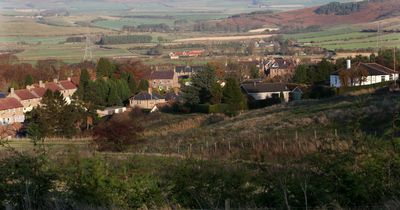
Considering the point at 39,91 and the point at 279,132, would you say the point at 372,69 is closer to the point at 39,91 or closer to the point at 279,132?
the point at 279,132

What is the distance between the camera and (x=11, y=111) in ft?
114

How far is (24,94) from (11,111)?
240 cm

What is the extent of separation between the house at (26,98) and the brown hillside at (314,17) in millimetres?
77570

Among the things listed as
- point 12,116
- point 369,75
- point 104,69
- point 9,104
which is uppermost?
point 369,75

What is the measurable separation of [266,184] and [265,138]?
8809 mm

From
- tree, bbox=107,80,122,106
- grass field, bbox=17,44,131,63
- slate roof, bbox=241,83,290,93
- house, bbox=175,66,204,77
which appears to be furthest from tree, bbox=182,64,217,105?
grass field, bbox=17,44,131,63

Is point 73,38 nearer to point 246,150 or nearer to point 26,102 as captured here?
point 26,102

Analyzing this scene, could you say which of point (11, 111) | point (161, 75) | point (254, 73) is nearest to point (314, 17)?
point (254, 73)

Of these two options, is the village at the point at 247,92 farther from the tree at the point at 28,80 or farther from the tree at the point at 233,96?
the tree at the point at 233,96

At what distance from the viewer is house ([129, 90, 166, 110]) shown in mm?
37341

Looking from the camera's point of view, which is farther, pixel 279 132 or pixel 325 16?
pixel 325 16

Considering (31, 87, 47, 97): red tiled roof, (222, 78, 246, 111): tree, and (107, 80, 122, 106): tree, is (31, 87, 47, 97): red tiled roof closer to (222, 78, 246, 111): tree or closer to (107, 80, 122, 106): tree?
(107, 80, 122, 106): tree

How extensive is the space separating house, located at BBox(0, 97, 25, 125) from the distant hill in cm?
7916

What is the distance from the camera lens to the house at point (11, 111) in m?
34.2
